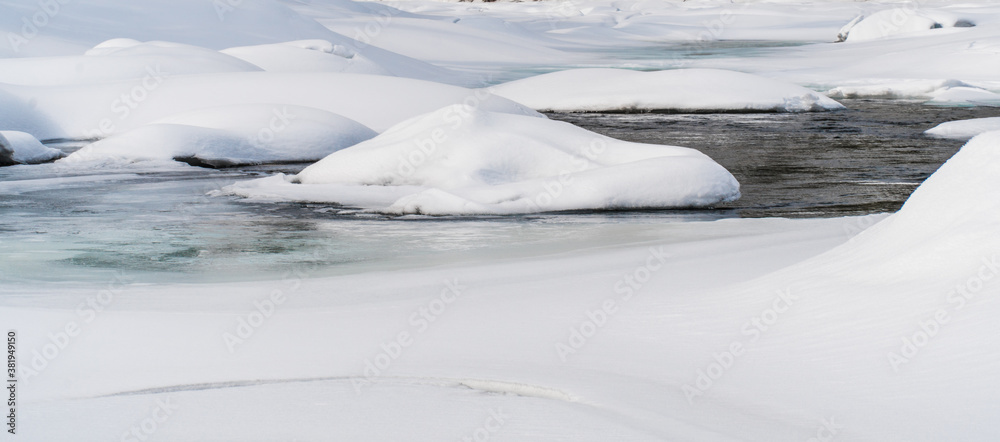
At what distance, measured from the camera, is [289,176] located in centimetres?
785

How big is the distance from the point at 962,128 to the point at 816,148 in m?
2.15

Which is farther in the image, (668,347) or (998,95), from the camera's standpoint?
(998,95)

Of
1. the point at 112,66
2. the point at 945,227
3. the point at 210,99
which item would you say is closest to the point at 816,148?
the point at 210,99

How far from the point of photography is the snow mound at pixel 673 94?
13.6 m

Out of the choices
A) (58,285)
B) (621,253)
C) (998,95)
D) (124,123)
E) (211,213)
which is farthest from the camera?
(998,95)

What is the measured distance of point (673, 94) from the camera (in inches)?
549

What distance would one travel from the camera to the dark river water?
705cm

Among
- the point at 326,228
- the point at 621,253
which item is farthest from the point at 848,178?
the point at 326,228

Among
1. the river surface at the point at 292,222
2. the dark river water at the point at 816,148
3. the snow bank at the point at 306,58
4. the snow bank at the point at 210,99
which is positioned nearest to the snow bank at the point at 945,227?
the river surface at the point at 292,222

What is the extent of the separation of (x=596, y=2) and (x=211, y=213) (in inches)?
1861

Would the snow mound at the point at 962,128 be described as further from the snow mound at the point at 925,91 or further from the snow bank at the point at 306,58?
the snow bank at the point at 306,58

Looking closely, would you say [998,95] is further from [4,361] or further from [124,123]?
[4,361]

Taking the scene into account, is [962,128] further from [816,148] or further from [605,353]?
[605,353]

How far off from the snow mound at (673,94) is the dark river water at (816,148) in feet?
1.36
